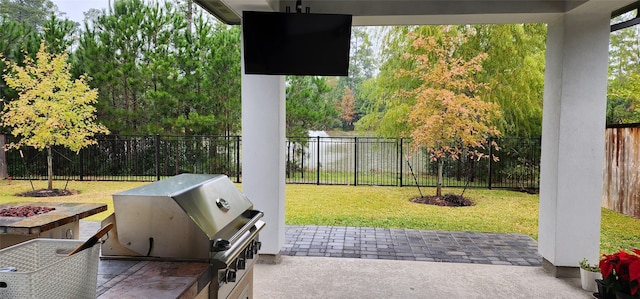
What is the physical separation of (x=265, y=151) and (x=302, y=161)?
6328mm

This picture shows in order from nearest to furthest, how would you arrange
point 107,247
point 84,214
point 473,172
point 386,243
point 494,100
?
point 107,247 < point 84,214 < point 386,243 < point 494,100 < point 473,172

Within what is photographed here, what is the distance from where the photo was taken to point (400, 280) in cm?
394

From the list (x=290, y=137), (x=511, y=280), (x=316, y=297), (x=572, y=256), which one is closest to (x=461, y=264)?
(x=511, y=280)

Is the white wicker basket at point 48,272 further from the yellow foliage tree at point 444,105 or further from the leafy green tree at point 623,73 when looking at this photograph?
the leafy green tree at point 623,73

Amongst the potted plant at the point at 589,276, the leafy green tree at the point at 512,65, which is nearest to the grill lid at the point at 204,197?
the potted plant at the point at 589,276

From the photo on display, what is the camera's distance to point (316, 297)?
11.6ft

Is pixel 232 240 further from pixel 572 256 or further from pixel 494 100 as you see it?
pixel 494 100

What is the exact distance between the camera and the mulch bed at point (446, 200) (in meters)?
8.39

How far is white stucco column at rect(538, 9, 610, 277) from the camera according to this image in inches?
151

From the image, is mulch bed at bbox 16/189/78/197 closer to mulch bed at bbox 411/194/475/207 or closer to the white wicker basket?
mulch bed at bbox 411/194/475/207

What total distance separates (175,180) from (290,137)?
27.0ft

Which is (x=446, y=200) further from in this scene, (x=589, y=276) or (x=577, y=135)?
(x=589, y=276)

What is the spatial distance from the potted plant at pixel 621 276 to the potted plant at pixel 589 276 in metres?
1.97

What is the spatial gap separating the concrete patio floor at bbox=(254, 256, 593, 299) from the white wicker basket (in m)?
2.35
